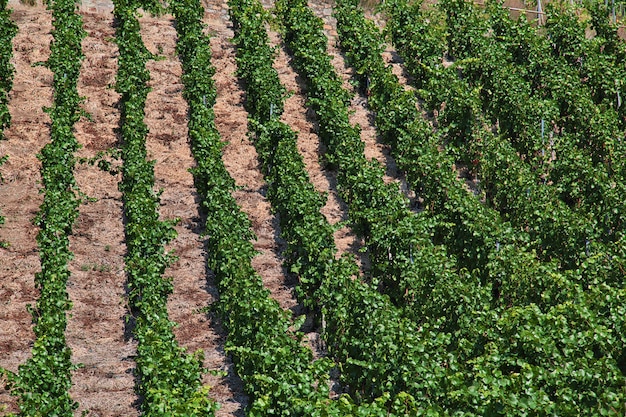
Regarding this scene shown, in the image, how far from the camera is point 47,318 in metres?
16.8

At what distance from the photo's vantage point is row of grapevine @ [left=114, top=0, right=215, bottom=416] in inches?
581

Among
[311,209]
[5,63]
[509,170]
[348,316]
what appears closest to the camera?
[348,316]

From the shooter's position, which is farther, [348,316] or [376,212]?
[376,212]

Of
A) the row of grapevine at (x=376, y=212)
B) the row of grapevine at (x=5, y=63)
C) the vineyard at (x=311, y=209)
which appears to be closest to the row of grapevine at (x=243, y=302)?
the vineyard at (x=311, y=209)

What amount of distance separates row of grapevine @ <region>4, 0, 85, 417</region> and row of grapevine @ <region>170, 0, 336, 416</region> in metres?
2.48

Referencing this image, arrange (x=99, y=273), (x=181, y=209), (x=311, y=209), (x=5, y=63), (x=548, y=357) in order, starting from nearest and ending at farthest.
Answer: (x=548, y=357), (x=311, y=209), (x=99, y=273), (x=181, y=209), (x=5, y=63)

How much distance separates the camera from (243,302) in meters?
16.5

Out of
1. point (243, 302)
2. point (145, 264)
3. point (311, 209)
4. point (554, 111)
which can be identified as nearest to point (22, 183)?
point (145, 264)

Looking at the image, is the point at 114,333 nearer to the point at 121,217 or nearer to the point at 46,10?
the point at 121,217

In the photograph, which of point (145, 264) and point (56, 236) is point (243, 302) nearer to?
point (145, 264)

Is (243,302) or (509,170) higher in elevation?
(509,170)

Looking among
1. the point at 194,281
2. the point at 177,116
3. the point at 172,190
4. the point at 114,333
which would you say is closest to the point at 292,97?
the point at 177,116

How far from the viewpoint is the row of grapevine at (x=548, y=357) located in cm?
1360

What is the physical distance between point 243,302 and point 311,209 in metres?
3.05
